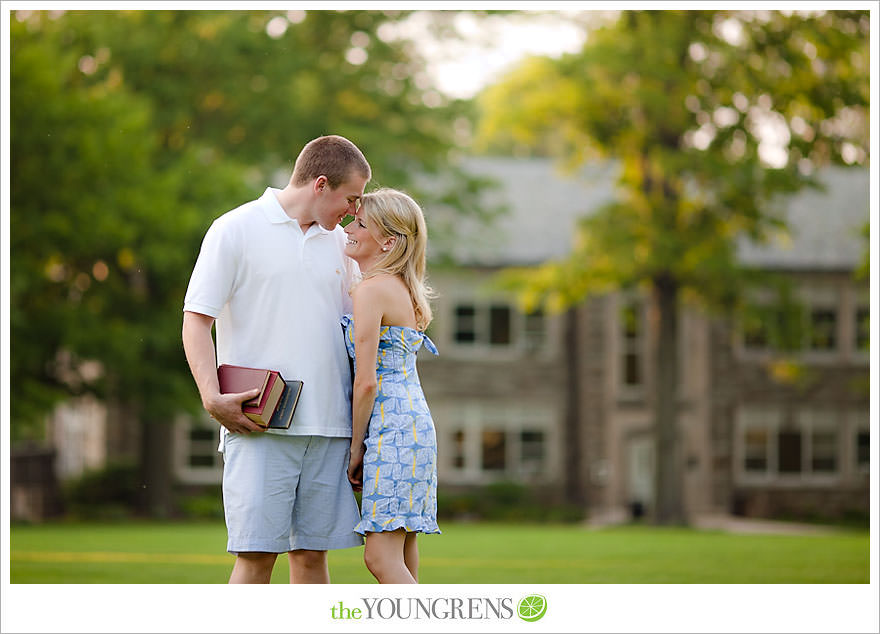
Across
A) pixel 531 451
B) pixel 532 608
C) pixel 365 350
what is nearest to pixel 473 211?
pixel 531 451

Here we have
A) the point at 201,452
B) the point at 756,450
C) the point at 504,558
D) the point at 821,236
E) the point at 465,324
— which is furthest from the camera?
the point at 821,236

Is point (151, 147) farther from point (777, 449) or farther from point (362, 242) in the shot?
point (362, 242)

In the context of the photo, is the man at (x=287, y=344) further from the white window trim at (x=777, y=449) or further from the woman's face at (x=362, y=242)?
the white window trim at (x=777, y=449)

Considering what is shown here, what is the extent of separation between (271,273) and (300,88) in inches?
734

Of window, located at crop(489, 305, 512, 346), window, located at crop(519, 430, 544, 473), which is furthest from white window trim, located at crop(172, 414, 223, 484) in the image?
window, located at crop(519, 430, 544, 473)

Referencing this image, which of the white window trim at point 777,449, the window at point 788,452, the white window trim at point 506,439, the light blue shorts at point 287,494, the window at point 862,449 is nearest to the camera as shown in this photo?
the light blue shorts at point 287,494

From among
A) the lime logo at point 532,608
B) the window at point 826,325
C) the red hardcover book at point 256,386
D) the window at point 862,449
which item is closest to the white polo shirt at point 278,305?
the red hardcover book at point 256,386

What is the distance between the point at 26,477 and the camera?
75.2 ft

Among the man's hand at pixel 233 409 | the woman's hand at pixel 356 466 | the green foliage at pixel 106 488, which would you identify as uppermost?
the man's hand at pixel 233 409

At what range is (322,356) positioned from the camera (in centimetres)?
455

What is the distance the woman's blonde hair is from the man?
11 centimetres

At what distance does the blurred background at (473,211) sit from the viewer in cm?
1975

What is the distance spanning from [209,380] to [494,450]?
22.7 m

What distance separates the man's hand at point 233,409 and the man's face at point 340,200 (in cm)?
70
